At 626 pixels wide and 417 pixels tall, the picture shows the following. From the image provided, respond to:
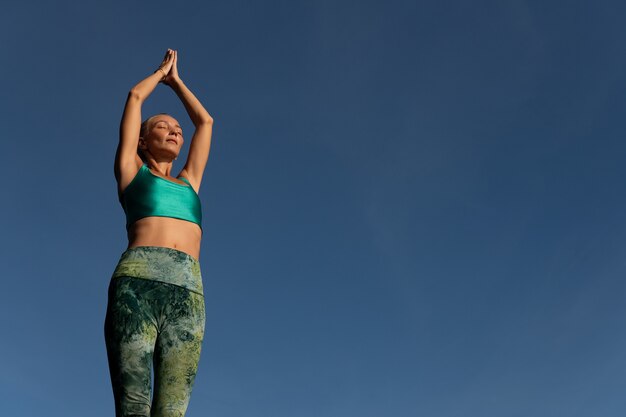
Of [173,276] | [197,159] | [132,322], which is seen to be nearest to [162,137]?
[197,159]

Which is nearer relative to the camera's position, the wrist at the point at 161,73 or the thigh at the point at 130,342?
the thigh at the point at 130,342

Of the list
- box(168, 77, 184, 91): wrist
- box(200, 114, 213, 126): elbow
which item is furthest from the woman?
box(168, 77, 184, 91): wrist

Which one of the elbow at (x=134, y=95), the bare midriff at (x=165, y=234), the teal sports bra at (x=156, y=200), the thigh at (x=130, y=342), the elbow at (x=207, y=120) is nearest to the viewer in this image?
the thigh at (x=130, y=342)

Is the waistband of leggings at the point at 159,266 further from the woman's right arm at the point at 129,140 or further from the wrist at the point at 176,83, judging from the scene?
the wrist at the point at 176,83

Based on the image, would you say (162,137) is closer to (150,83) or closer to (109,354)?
(150,83)

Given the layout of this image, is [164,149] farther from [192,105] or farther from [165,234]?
[165,234]

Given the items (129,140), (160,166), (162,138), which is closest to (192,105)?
(162,138)

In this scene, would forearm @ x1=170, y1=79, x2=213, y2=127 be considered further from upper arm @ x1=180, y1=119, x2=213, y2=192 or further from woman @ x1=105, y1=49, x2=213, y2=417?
woman @ x1=105, y1=49, x2=213, y2=417

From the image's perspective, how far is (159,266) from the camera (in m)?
5.82

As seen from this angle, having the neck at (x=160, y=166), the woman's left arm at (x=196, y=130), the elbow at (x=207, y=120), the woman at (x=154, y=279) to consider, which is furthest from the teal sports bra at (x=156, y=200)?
the elbow at (x=207, y=120)

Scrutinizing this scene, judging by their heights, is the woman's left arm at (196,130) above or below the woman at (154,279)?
above

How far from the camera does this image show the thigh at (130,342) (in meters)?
5.32

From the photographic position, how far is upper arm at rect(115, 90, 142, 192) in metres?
6.38

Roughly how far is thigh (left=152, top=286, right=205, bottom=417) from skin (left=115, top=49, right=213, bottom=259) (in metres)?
0.53
